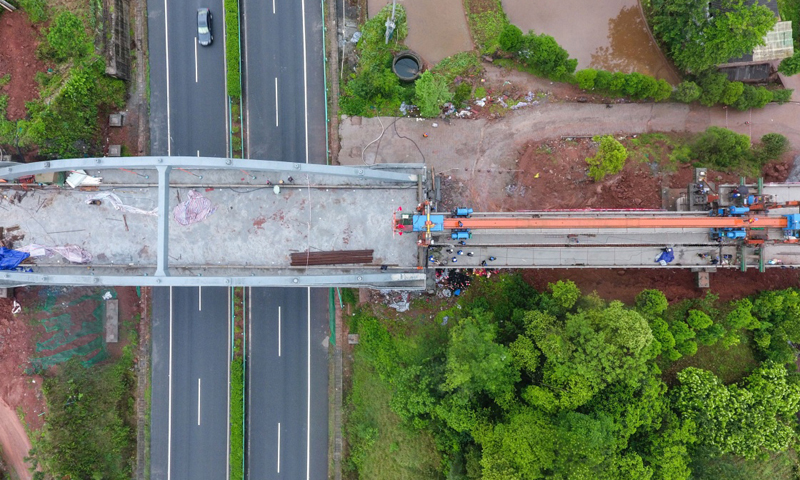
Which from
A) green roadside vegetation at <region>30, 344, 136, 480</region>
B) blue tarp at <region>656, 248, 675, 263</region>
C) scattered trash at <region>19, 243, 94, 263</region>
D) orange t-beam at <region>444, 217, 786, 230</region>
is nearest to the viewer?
scattered trash at <region>19, 243, 94, 263</region>

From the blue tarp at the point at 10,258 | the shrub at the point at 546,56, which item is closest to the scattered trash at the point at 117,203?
the blue tarp at the point at 10,258

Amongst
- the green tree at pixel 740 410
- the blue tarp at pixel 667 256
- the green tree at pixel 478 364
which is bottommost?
the green tree at pixel 740 410

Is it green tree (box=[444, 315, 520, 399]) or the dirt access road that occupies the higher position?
green tree (box=[444, 315, 520, 399])

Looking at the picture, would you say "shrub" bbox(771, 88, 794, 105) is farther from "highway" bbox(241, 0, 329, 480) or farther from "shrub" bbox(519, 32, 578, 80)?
"highway" bbox(241, 0, 329, 480)

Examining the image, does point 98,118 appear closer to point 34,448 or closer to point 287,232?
point 287,232

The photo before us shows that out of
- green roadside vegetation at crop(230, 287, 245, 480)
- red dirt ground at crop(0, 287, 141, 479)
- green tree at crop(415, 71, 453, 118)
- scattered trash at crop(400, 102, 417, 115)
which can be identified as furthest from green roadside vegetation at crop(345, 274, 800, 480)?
red dirt ground at crop(0, 287, 141, 479)

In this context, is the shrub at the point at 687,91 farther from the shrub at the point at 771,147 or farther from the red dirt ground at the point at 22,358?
the red dirt ground at the point at 22,358

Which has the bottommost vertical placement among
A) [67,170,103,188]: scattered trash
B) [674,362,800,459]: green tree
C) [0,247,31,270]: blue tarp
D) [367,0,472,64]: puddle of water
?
[674,362,800,459]: green tree
